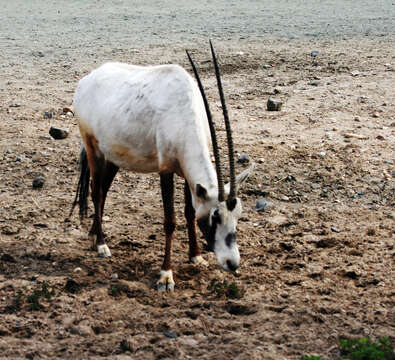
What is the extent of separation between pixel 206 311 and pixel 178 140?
4.88 ft

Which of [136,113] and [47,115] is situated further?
[47,115]

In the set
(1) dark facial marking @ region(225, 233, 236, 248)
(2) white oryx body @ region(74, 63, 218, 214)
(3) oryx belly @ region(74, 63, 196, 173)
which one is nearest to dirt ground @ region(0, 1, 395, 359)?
(1) dark facial marking @ region(225, 233, 236, 248)

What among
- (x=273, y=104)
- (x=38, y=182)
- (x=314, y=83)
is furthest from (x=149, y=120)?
(x=314, y=83)

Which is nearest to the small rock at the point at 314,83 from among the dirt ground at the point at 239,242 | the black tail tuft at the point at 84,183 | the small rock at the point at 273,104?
the dirt ground at the point at 239,242

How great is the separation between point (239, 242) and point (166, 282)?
46.5 inches

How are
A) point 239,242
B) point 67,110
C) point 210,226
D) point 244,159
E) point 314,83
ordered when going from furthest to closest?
1. point 314,83
2. point 67,110
3. point 244,159
4. point 239,242
5. point 210,226

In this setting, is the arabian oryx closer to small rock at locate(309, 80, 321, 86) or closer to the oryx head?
the oryx head

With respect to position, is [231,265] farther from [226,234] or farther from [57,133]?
[57,133]

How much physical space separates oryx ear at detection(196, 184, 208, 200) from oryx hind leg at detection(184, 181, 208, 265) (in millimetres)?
763

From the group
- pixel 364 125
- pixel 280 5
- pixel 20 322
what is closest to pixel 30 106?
pixel 364 125

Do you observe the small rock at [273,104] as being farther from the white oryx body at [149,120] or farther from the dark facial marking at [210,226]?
the dark facial marking at [210,226]

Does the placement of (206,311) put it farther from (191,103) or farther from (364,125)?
(364,125)

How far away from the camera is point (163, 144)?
527 centimetres

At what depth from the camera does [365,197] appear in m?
7.32
